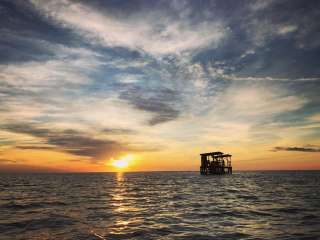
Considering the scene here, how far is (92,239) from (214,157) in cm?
8501

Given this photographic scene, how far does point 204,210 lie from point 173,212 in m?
2.37

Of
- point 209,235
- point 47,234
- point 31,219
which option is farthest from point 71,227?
point 209,235

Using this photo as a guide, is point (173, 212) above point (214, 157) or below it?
below

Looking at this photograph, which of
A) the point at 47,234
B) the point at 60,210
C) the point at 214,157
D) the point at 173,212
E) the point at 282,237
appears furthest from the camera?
the point at 214,157

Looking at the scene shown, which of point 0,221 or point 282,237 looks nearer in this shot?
point 282,237

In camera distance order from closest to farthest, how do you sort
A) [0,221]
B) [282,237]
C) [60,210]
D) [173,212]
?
[282,237], [0,221], [173,212], [60,210]

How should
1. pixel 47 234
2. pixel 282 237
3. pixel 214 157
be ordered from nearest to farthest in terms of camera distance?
pixel 282 237 < pixel 47 234 < pixel 214 157

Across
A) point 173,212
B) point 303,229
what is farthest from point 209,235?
point 173,212

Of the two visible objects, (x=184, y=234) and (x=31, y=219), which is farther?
(x=31, y=219)

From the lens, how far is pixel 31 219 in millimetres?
17266

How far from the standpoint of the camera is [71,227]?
47.8ft

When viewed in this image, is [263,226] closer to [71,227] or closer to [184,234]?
[184,234]

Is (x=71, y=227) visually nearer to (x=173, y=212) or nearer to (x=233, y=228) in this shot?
(x=173, y=212)

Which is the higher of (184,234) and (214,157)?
(214,157)
